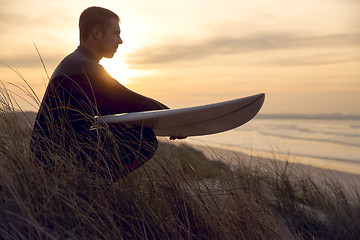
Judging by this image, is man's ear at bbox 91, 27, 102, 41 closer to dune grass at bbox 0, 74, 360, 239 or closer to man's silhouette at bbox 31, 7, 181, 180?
man's silhouette at bbox 31, 7, 181, 180

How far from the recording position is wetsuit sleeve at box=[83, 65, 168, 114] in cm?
247

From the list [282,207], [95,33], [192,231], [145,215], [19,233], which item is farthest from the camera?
[282,207]

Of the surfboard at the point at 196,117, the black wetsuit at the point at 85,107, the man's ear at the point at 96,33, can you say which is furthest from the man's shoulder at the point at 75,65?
the surfboard at the point at 196,117

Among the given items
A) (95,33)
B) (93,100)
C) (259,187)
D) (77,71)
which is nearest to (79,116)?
(93,100)

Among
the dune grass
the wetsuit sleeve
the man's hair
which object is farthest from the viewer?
the man's hair

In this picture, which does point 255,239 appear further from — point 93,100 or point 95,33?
point 95,33

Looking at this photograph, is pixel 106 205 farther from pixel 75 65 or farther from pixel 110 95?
pixel 75 65

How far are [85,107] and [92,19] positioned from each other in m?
0.66

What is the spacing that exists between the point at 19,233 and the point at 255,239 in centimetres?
137

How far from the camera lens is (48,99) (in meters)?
2.51

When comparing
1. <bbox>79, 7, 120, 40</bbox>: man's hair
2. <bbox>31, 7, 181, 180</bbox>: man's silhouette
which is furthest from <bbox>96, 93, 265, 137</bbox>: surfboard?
<bbox>79, 7, 120, 40</bbox>: man's hair

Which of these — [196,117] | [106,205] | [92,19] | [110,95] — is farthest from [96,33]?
[106,205]

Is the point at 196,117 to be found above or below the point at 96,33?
below

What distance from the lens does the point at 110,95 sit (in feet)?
8.27
